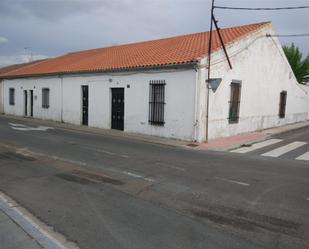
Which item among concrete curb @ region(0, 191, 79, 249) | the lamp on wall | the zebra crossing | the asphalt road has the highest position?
the lamp on wall

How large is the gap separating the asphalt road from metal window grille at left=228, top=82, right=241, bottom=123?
18.7ft

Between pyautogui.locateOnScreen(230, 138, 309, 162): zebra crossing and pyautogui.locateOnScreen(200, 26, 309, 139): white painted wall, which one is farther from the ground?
pyautogui.locateOnScreen(200, 26, 309, 139): white painted wall

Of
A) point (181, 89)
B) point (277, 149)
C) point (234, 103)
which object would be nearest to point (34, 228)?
point (277, 149)

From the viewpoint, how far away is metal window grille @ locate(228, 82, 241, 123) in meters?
16.1

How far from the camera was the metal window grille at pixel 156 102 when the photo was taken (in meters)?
15.1

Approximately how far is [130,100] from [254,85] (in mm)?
6783

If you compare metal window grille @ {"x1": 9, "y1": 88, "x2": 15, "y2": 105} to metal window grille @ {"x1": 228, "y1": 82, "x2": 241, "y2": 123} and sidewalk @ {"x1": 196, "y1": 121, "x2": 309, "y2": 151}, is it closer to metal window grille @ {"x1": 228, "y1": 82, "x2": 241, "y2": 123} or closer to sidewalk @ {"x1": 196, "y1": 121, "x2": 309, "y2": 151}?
Answer: metal window grille @ {"x1": 228, "y1": 82, "x2": 241, "y2": 123}

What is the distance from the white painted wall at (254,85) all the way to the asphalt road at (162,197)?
4.95 metres

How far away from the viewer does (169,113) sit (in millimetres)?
14773

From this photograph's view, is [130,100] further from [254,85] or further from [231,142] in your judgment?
[254,85]

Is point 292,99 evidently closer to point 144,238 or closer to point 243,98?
point 243,98

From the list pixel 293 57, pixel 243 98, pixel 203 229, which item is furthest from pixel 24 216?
pixel 293 57

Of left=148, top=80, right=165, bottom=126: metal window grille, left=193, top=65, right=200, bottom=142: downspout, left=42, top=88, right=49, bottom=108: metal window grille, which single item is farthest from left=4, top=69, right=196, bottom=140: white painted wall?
left=42, top=88, right=49, bottom=108: metal window grille

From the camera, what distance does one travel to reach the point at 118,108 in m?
17.5
